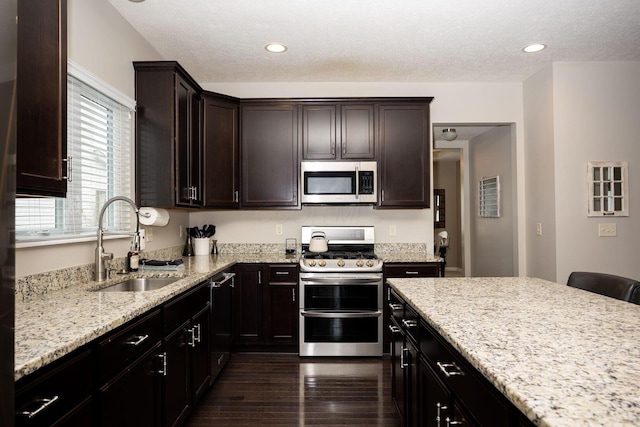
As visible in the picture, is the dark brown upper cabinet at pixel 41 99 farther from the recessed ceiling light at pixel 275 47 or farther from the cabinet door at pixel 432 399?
the recessed ceiling light at pixel 275 47

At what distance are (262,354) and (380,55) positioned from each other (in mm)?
2872

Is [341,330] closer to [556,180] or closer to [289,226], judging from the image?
[289,226]

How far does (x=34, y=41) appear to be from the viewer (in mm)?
1277

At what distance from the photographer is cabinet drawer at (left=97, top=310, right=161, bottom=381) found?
1381mm

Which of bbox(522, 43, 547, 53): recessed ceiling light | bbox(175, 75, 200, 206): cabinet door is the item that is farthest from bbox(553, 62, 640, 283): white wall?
bbox(175, 75, 200, 206): cabinet door

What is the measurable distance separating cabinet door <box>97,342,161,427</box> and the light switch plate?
12.3 ft

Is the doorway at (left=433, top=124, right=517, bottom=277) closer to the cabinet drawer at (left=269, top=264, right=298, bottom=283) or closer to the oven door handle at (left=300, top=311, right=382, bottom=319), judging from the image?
the oven door handle at (left=300, top=311, right=382, bottom=319)

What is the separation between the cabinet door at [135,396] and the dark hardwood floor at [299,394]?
676 millimetres

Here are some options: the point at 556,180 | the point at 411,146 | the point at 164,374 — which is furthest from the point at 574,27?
the point at 164,374

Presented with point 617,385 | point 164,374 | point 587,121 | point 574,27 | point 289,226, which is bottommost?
point 164,374

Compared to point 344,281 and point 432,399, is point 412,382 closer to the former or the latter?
point 432,399

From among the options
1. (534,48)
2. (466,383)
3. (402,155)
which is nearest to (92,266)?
(466,383)

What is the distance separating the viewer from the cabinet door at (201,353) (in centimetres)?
237

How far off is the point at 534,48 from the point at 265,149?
2.51 metres
